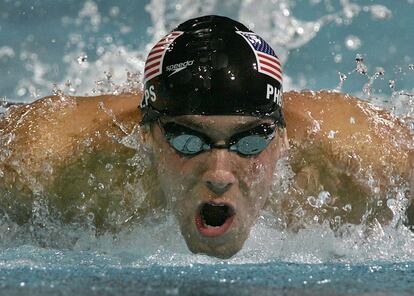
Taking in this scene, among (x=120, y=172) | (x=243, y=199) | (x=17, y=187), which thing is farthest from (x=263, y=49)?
(x=17, y=187)

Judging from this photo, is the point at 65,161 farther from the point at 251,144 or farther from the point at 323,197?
the point at 323,197

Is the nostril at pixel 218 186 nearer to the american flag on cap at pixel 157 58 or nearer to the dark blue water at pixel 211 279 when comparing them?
the dark blue water at pixel 211 279

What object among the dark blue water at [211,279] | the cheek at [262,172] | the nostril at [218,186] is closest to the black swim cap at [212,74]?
the cheek at [262,172]

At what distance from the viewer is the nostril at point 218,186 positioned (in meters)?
2.64

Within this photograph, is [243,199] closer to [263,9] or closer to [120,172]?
[120,172]

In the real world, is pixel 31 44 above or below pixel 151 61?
above

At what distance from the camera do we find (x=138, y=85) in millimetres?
3764

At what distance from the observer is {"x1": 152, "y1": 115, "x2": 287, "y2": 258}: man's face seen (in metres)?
2.67

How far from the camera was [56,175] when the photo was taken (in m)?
3.13

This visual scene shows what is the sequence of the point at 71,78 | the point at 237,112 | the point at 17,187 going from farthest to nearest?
the point at 71,78
the point at 17,187
the point at 237,112

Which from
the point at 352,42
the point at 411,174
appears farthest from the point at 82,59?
the point at 411,174

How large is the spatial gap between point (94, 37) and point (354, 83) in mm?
2237

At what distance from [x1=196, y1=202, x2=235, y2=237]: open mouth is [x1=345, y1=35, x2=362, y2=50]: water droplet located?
469cm

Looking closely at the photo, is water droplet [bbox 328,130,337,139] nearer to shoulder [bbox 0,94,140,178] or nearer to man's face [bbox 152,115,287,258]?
man's face [bbox 152,115,287,258]
